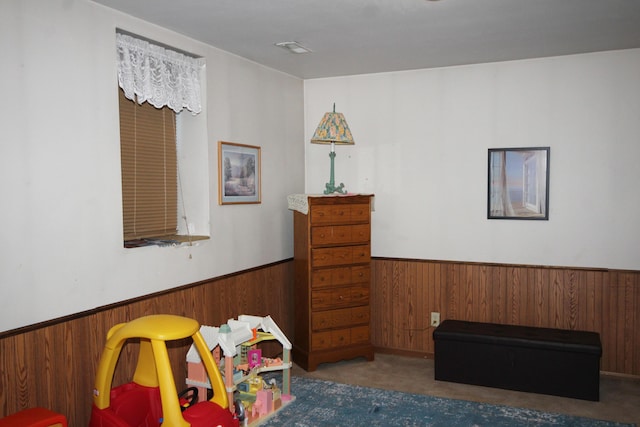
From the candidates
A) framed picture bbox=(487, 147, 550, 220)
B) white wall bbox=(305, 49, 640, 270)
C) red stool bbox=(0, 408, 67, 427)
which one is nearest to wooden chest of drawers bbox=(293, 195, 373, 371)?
white wall bbox=(305, 49, 640, 270)

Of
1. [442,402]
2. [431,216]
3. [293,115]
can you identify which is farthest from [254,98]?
[442,402]

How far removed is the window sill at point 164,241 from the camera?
3.35 metres

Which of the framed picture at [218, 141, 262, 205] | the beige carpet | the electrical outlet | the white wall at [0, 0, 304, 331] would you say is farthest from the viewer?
the electrical outlet

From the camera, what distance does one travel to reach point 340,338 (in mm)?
4383

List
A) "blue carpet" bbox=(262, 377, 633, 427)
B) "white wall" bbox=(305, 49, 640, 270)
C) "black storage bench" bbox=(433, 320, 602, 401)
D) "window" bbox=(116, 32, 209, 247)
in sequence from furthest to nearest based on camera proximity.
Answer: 1. "white wall" bbox=(305, 49, 640, 270)
2. "black storage bench" bbox=(433, 320, 602, 401)
3. "blue carpet" bbox=(262, 377, 633, 427)
4. "window" bbox=(116, 32, 209, 247)

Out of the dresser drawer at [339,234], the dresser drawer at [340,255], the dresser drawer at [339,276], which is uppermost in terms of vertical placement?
the dresser drawer at [339,234]

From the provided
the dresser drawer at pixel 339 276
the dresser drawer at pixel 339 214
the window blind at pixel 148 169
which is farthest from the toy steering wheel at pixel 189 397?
the dresser drawer at pixel 339 214

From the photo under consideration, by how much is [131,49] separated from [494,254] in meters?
3.14

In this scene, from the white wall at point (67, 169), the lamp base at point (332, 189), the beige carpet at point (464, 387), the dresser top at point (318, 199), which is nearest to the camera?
the white wall at point (67, 169)

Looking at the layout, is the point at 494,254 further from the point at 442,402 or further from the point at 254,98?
the point at 254,98

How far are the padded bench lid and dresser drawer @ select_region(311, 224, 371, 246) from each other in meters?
0.96

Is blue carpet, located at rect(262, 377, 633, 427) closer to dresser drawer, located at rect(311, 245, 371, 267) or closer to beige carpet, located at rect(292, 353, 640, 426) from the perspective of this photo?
beige carpet, located at rect(292, 353, 640, 426)

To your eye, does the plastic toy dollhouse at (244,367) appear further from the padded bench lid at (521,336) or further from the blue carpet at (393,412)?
the padded bench lid at (521,336)

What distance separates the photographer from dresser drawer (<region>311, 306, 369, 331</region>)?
4281mm
